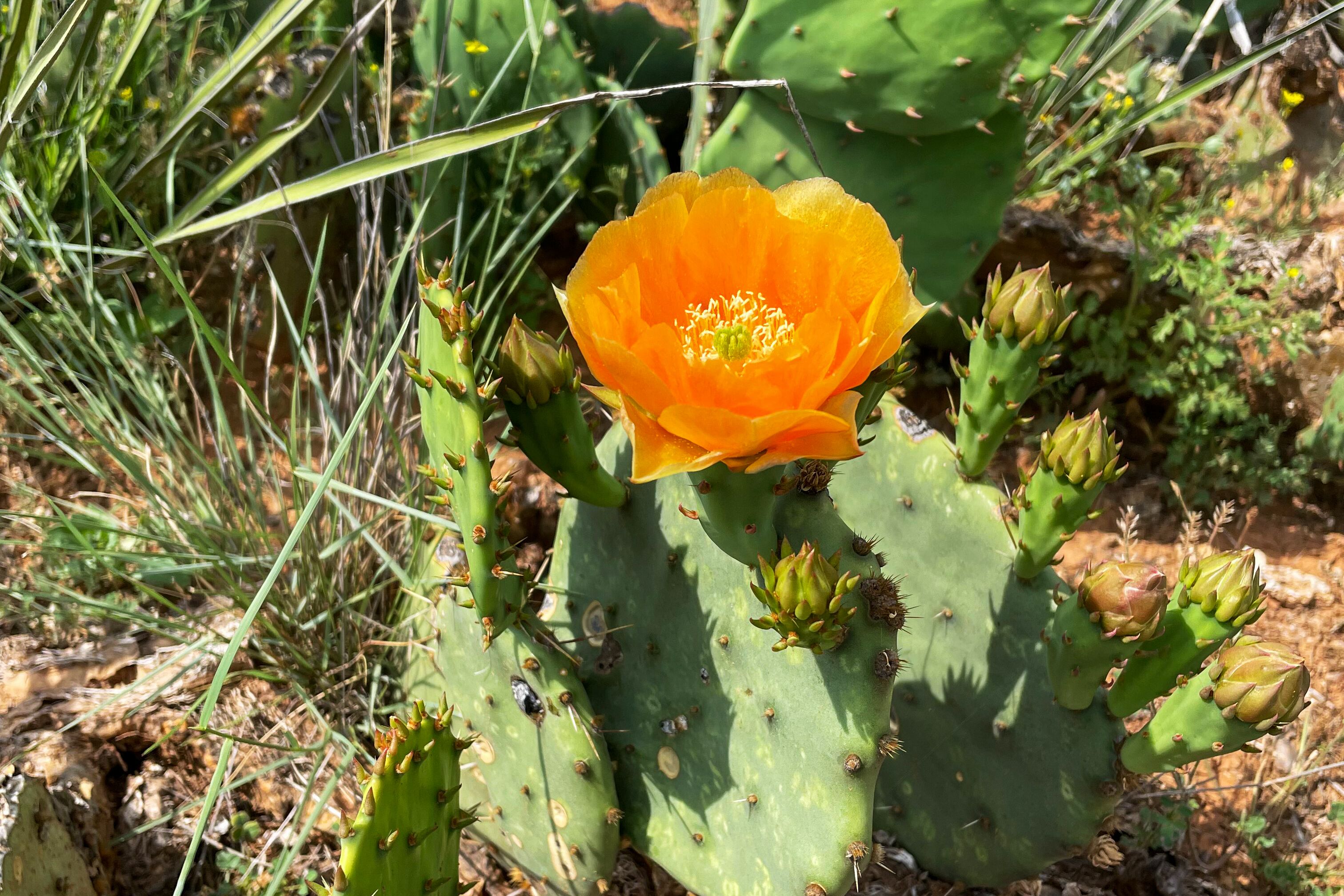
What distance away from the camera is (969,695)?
4.31 ft

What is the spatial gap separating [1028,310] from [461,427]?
2.23ft

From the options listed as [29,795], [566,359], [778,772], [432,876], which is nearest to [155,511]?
[29,795]

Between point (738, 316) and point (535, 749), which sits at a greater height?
point (738, 316)

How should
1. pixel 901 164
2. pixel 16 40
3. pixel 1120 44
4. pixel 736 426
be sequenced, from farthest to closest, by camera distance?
1. pixel 1120 44
2. pixel 901 164
3. pixel 16 40
4. pixel 736 426

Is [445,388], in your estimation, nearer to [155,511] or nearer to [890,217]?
[155,511]

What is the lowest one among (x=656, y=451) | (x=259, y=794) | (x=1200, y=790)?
(x=259, y=794)

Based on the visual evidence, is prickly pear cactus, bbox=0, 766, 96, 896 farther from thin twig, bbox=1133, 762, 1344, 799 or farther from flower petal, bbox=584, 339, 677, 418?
thin twig, bbox=1133, 762, 1344, 799

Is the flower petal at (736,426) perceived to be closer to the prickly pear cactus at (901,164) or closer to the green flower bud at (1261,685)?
the green flower bud at (1261,685)

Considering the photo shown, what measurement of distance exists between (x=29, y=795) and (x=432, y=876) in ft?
2.23

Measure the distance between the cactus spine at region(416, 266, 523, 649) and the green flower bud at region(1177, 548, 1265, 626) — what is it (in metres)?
0.79

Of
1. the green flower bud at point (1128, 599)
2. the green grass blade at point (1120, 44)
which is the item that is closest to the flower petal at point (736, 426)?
the green flower bud at point (1128, 599)

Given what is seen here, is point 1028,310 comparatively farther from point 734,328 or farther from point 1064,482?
point 734,328

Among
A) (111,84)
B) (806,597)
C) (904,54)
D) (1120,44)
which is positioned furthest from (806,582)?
(1120,44)

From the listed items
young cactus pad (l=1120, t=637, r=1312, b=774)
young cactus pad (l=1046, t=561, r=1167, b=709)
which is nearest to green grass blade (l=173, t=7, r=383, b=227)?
young cactus pad (l=1046, t=561, r=1167, b=709)
